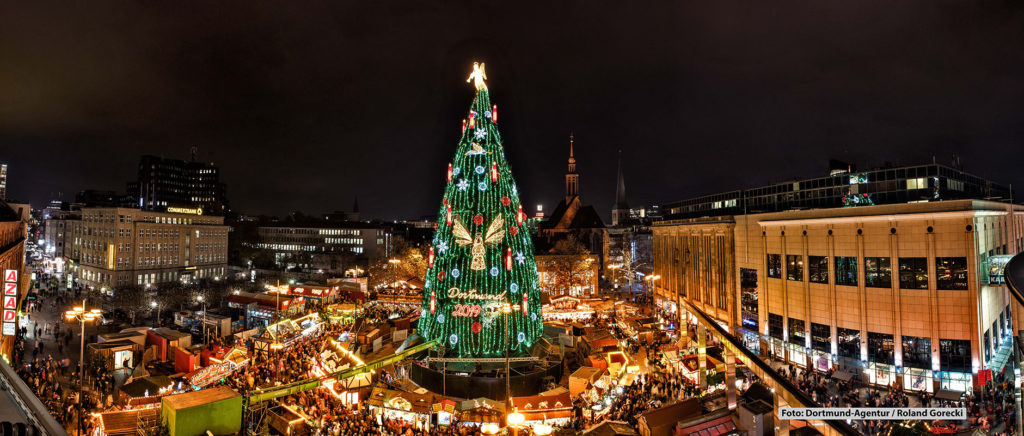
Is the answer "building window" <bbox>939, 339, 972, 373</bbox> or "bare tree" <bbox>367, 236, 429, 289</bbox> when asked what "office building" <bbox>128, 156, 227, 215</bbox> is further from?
"building window" <bbox>939, 339, 972, 373</bbox>

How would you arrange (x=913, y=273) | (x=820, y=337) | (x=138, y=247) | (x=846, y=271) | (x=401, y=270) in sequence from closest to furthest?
1. (x=913, y=273)
2. (x=846, y=271)
3. (x=820, y=337)
4. (x=401, y=270)
5. (x=138, y=247)

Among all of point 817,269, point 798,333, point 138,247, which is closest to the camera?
point 817,269

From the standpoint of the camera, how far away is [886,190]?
3866cm

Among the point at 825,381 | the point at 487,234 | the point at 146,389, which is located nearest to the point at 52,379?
the point at 146,389

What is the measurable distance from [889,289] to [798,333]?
20.7 feet

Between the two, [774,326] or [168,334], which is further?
[774,326]

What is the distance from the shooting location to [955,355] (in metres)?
24.3

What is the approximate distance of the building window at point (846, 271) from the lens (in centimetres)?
2734

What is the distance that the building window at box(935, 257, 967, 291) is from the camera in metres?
24.0

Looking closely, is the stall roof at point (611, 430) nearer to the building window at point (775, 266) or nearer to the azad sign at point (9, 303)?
the building window at point (775, 266)

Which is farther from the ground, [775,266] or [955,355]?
[775,266]

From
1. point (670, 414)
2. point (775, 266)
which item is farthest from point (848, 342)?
point (670, 414)

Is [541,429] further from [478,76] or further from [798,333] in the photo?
[798,333]

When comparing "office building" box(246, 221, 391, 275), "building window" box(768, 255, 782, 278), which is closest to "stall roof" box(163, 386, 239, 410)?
"building window" box(768, 255, 782, 278)
